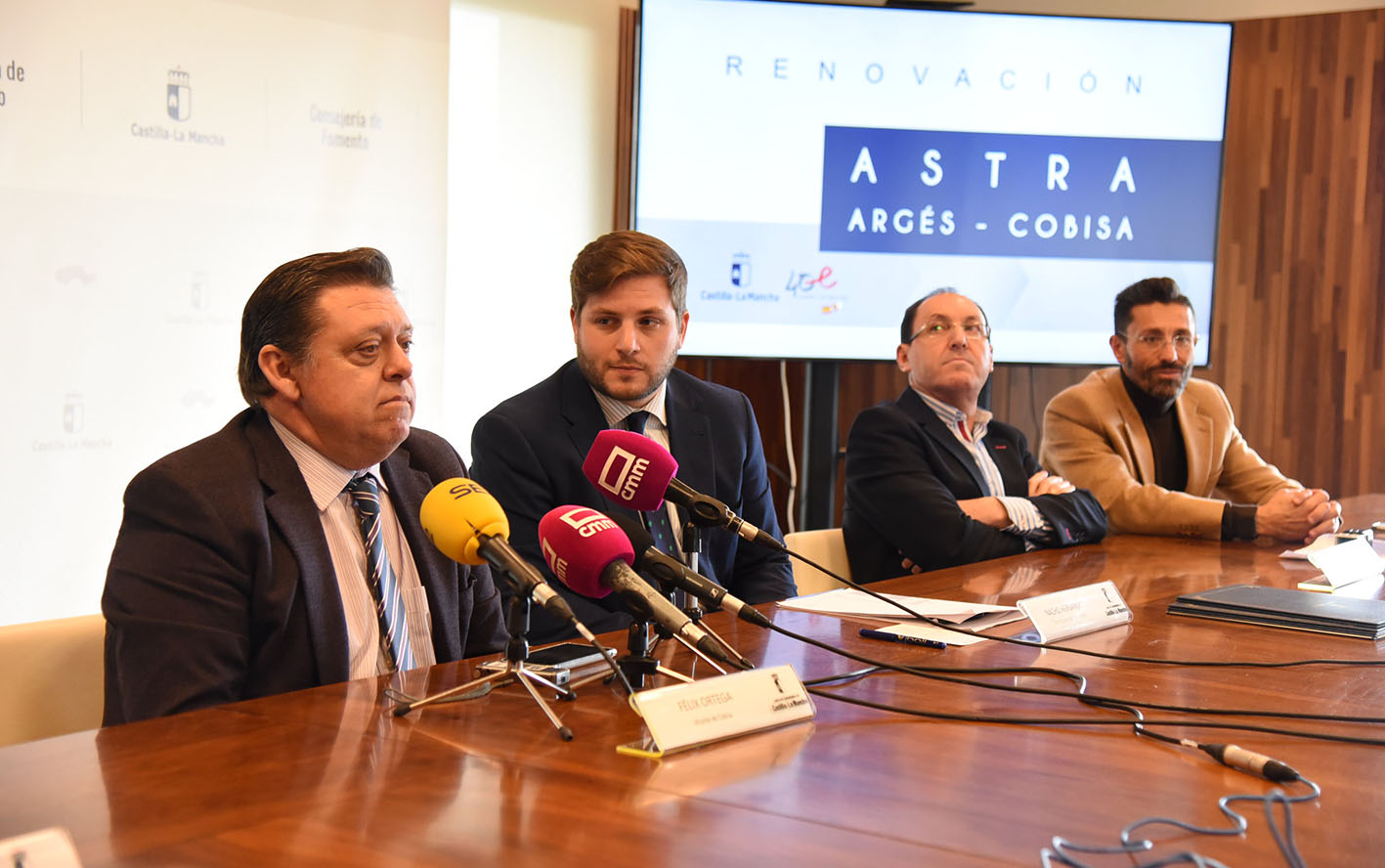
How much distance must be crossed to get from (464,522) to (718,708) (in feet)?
1.14

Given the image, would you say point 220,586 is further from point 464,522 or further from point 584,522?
point 584,522

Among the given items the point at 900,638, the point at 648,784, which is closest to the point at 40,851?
A: the point at 648,784

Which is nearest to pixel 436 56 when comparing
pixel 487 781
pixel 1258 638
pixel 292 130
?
pixel 292 130

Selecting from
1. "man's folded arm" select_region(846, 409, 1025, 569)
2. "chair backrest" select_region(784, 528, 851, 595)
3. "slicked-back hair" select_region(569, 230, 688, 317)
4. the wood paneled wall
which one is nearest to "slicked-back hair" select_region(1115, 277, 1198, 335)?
"man's folded arm" select_region(846, 409, 1025, 569)

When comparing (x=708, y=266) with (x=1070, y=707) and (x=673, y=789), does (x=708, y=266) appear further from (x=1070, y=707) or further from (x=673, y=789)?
(x=673, y=789)

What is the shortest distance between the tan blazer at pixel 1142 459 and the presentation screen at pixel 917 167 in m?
0.97

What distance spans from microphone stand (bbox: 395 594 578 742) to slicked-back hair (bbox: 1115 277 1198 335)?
9.84 ft

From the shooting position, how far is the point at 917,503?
311cm

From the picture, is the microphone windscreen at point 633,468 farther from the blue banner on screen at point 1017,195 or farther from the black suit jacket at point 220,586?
the blue banner on screen at point 1017,195

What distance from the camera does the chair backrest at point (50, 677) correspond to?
167cm

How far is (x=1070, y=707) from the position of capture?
155 cm

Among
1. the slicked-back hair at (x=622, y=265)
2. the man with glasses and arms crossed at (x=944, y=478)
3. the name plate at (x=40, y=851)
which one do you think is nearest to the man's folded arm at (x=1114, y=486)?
the man with glasses and arms crossed at (x=944, y=478)

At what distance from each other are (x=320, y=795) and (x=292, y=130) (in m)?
3.12

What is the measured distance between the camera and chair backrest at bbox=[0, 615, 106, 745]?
5.49 ft
